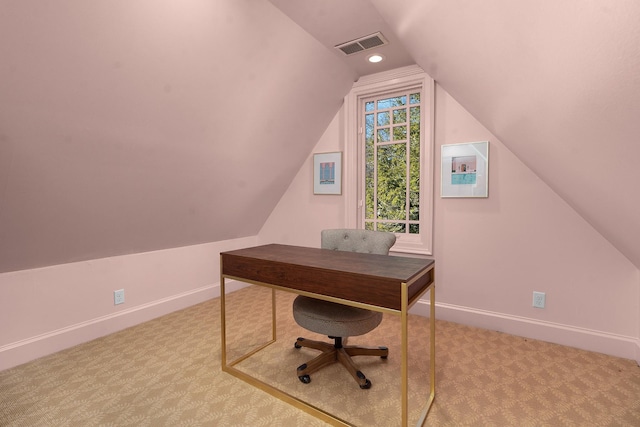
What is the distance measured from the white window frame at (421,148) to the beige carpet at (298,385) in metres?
0.99

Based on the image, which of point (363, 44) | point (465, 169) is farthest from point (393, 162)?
point (363, 44)

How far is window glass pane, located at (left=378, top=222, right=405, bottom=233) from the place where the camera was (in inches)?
137

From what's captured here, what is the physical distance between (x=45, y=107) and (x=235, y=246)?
2.65 metres

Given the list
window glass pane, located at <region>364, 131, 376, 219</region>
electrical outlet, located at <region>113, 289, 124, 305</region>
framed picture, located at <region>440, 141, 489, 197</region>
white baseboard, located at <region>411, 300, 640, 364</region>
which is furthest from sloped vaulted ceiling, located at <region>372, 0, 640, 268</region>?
electrical outlet, located at <region>113, 289, 124, 305</region>

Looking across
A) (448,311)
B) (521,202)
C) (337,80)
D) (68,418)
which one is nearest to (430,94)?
(337,80)

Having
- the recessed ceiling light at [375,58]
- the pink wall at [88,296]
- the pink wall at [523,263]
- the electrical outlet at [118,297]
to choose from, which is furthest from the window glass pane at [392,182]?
the electrical outlet at [118,297]

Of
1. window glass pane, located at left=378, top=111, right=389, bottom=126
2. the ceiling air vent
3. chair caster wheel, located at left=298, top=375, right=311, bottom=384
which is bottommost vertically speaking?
chair caster wheel, located at left=298, top=375, right=311, bottom=384

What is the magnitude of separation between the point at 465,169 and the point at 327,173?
4.99 feet

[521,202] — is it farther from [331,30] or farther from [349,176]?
[331,30]

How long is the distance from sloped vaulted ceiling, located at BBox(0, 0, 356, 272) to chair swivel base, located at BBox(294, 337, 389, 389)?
176 centimetres

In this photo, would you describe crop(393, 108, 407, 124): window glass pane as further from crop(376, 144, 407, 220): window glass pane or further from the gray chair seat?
the gray chair seat

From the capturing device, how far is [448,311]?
3080 millimetres

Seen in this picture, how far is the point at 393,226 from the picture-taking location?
3.55 meters

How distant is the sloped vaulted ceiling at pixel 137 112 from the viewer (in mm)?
1604
